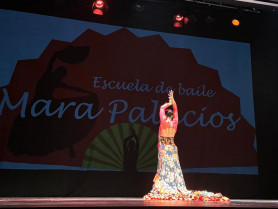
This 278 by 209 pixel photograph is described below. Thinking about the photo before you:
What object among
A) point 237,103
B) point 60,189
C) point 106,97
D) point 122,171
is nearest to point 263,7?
point 237,103

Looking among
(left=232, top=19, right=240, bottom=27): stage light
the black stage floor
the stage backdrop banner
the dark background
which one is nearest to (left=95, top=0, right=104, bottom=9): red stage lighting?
the dark background

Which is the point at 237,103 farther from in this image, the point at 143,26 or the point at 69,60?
the point at 69,60

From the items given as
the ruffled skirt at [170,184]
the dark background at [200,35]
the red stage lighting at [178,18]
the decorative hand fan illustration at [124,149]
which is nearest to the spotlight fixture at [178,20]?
the red stage lighting at [178,18]

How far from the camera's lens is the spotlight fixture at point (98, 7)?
6387 millimetres

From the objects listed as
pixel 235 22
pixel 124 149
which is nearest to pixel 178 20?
pixel 235 22

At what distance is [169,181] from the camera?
4895 mm

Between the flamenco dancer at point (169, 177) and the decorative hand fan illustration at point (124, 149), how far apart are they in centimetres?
132

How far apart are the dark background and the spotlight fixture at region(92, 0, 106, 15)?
0.72 ft

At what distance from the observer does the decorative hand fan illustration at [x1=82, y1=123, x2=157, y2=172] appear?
20.1ft

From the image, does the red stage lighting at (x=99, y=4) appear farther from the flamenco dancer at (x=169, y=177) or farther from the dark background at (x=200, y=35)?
the flamenco dancer at (x=169, y=177)

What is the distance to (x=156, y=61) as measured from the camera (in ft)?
22.2

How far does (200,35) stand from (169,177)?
11.5ft

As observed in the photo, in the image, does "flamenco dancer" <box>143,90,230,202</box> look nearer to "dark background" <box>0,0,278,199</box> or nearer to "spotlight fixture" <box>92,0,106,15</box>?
"dark background" <box>0,0,278,199</box>

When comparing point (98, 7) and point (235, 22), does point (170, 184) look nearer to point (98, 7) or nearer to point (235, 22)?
point (98, 7)
